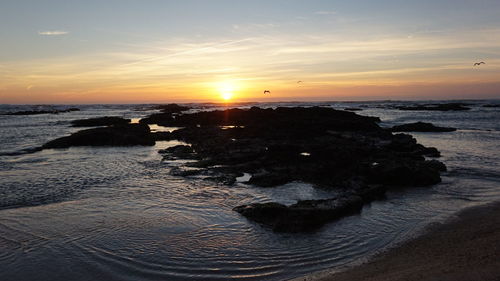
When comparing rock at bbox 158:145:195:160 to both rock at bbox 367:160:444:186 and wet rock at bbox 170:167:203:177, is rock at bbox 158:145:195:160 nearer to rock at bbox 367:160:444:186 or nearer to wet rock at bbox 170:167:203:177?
Result: wet rock at bbox 170:167:203:177

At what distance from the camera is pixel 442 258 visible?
306 inches

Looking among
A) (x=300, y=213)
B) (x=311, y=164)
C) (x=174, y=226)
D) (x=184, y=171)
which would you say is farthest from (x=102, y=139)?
(x=300, y=213)

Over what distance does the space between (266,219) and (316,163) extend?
8575 millimetres

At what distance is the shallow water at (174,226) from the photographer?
7.90m

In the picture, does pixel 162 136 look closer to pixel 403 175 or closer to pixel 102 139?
pixel 102 139

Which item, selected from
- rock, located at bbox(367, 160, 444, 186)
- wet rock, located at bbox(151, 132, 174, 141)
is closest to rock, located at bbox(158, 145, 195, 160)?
wet rock, located at bbox(151, 132, 174, 141)

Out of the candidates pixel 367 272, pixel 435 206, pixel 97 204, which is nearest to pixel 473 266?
pixel 367 272

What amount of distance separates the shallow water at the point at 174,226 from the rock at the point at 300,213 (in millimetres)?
332

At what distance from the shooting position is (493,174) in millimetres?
17219

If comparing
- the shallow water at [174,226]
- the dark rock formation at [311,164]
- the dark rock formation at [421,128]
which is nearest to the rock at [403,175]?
the dark rock formation at [311,164]

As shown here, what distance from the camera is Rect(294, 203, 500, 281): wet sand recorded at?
6.73 metres

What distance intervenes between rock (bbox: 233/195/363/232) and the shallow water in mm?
332

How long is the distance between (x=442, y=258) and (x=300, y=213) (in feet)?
12.1

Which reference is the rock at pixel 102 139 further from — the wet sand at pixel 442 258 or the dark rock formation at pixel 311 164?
the wet sand at pixel 442 258
